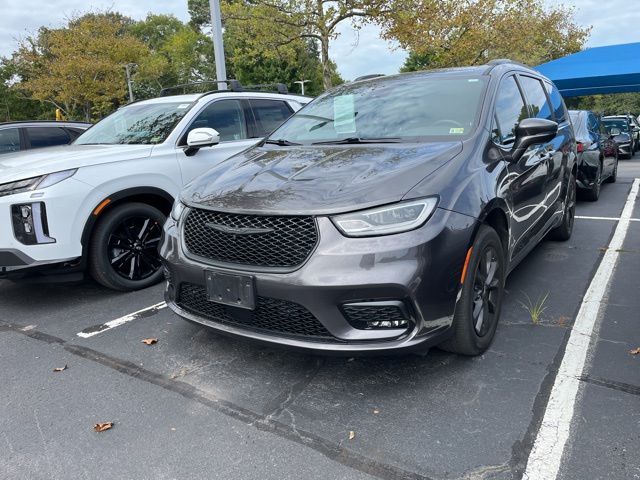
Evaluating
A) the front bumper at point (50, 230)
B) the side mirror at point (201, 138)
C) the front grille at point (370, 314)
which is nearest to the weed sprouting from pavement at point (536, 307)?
the front grille at point (370, 314)

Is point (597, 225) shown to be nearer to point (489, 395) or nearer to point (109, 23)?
point (489, 395)

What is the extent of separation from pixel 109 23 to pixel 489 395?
3595cm

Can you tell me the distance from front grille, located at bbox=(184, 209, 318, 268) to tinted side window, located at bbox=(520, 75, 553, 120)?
265cm

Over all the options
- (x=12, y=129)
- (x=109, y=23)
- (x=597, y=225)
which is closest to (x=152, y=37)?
(x=109, y=23)

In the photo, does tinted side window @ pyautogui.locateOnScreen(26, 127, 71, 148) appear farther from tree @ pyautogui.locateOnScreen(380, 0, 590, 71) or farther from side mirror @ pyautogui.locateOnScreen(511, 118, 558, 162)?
tree @ pyautogui.locateOnScreen(380, 0, 590, 71)

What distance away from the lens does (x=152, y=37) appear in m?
64.0

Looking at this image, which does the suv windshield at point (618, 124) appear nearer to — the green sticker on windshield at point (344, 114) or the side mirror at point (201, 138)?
the green sticker on windshield at point (344, 114)

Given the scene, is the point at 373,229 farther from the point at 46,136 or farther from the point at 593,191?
the point at 46,136

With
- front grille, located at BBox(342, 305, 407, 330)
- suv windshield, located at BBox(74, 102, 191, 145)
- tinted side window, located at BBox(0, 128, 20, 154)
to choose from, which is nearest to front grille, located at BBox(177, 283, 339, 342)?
front grille, located at BBox(342, 305, 407, 330)

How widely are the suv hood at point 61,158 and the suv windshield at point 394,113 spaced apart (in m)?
1.36

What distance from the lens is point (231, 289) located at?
2.56 m

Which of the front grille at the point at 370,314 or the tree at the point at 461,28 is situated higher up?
the tree at the point at 461,28

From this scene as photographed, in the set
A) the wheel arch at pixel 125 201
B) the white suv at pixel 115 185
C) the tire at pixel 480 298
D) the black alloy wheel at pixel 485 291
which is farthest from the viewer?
the wheel arch at pixel 125 201

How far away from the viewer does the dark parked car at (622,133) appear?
15.7 metres
